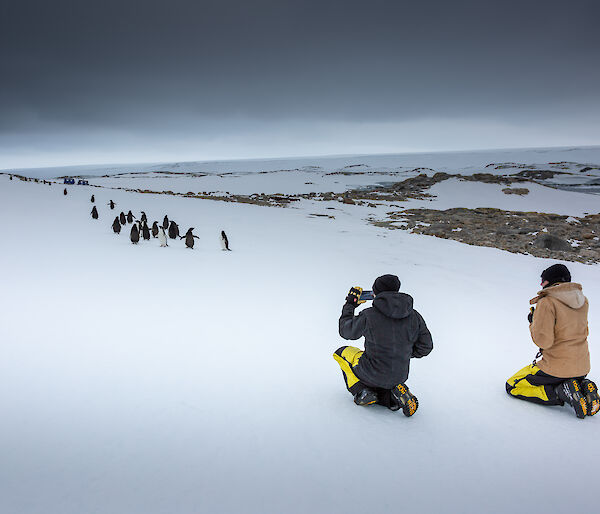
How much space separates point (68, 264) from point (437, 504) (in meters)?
6.11

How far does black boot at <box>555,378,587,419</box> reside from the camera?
2750 mm

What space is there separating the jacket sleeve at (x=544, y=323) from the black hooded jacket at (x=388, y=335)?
84 centimetres

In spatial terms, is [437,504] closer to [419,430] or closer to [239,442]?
[419,430]

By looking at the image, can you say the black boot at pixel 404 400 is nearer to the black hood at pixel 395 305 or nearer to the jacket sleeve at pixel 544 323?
the black hood at pixel 395 305

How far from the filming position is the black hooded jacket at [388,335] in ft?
8.08

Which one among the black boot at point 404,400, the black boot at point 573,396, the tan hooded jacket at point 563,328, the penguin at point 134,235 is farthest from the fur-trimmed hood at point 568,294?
the penguin at point 134,235

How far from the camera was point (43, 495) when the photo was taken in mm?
1721

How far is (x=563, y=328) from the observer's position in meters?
2.65

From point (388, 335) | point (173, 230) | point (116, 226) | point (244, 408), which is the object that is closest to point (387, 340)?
point (388, 335)

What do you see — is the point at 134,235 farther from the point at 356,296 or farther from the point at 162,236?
the point at 356,296

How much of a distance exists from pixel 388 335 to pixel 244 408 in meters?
1.16

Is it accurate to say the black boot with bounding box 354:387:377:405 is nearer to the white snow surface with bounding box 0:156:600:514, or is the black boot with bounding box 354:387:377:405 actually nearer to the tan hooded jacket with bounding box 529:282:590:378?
the white snow surface with bounding box 0:156:600:514

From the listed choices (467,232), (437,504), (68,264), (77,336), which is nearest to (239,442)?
(437,504)

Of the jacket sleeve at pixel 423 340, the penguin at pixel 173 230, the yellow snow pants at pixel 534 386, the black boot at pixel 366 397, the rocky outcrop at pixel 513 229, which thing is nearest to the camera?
the jacket sleeve at pixel 423 340
